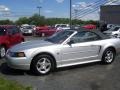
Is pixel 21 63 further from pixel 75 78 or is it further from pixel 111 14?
pixel 111 14

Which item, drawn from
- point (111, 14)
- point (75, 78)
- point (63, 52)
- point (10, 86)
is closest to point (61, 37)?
point (63, 52)

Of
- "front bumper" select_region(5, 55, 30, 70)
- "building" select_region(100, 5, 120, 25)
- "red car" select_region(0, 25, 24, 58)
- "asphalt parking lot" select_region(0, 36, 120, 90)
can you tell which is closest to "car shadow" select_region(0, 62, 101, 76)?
"asphalt parking lot" select_region(0, 36, 120, 90)

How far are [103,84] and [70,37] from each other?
245cm

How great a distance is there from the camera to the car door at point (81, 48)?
9.30 m

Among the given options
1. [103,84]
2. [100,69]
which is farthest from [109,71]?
[103,84]

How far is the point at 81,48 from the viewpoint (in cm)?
960

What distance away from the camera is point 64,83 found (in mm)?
7805

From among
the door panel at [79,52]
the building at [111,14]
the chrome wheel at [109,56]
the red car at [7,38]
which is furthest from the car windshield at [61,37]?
the building at [111,14]

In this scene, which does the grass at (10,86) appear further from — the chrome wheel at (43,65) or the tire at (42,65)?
the chrome wheel at (43,65)

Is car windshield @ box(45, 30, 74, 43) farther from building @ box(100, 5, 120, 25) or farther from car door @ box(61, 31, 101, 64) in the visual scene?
building @ box(100, 5, 120, 25)

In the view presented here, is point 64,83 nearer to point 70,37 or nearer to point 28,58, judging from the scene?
point 28,58

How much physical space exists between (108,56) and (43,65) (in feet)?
9.49

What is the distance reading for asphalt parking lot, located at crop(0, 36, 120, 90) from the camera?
748cm

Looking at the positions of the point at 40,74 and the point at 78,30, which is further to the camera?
the point at 78,30
